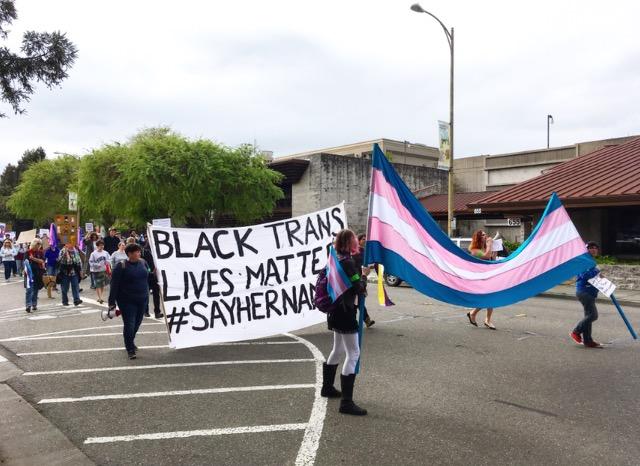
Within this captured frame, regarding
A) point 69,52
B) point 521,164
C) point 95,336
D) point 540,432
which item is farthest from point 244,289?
point 521,164

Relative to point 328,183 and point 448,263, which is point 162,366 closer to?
point 448,263

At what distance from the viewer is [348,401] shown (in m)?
5.20

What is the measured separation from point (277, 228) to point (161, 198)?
20358 mm

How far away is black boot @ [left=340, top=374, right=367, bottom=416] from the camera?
5.14 metres

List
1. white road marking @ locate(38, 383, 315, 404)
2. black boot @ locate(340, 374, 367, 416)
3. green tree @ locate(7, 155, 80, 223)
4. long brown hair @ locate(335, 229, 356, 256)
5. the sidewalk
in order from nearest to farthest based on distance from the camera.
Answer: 1. black boot @ locate(340, 374, 367, 416)
2. long brown hair @ locate(335, 229, 356, 256)
3. white road marking @ locate(38, 383, 315, 404)
4. the sidewalk
5. green tree @ locate(7, 155, 80, 223)

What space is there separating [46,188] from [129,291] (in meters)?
38.4

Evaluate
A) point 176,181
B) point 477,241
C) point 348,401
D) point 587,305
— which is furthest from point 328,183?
point 348,401

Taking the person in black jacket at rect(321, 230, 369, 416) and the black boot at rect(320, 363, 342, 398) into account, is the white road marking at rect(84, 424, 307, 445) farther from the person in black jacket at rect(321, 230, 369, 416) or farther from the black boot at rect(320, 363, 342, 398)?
the black boot at rect(320, 363, 342, 398)

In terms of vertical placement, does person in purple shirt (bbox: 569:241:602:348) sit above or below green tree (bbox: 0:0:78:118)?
below

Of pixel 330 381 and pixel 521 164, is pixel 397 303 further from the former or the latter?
pixel 521 164

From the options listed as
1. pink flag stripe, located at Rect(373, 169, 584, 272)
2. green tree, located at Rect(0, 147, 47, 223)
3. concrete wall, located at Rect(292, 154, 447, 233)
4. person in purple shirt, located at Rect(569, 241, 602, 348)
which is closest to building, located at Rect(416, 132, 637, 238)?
concrete wall, located at Rect(292, 154, 447, 233)

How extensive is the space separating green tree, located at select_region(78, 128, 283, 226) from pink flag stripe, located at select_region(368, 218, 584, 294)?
21.9 m

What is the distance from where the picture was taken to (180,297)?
307 inches

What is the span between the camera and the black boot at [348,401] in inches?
203
